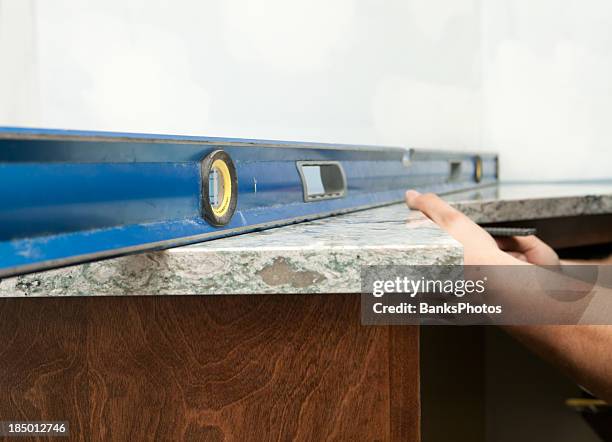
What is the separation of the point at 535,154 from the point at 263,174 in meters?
2.23

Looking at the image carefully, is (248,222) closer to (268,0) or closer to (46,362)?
(46,362)

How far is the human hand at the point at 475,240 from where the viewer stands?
2.77ft

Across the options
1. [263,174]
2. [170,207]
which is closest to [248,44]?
[263,174]

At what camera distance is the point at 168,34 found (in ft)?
5.36

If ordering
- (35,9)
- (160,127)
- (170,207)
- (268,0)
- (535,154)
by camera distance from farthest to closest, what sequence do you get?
(535,154) → (268,0) → (35,9) → (160,127) → (170,207)

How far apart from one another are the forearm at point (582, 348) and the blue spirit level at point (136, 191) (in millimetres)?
400

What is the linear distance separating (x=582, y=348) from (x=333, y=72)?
1381 millimetres

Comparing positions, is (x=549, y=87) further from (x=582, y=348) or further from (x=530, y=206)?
(x=582, y=348)

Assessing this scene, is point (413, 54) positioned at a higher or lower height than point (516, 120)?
higher

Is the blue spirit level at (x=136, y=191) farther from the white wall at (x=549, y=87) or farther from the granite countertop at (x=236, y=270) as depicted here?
the white wall at (x=549, y=87)

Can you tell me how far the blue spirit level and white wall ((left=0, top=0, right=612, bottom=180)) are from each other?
628 millimetres

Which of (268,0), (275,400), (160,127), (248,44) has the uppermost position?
(268,0)

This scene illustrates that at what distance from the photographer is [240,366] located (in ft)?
2.40

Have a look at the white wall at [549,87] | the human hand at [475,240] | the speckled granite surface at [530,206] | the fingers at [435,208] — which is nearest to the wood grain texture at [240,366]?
the human hand at [475,240]
